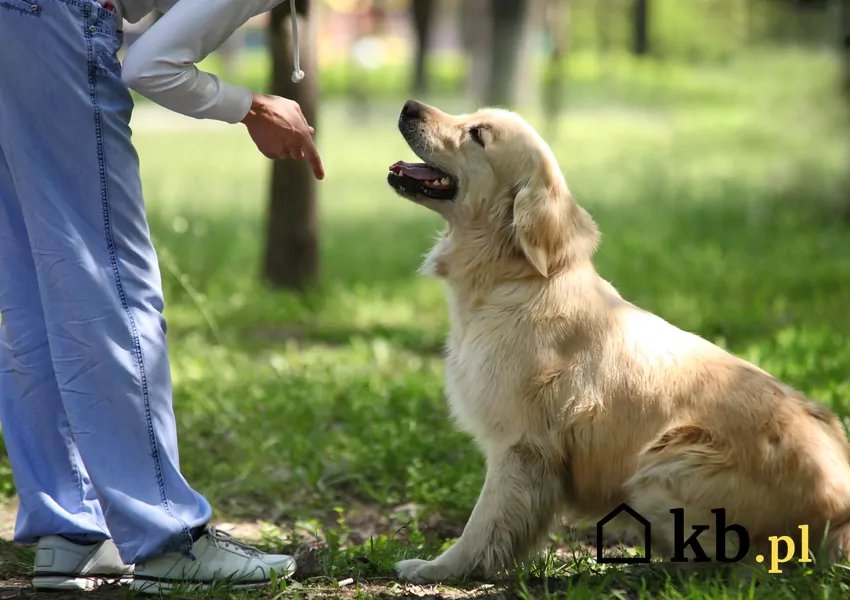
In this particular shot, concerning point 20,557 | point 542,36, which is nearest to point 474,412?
point 20,557

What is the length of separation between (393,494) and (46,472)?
1591mm

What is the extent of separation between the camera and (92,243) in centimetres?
294

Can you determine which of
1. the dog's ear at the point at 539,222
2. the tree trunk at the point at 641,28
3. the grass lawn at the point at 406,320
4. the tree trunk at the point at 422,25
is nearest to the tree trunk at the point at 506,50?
the grass lawn at the point at 406,320

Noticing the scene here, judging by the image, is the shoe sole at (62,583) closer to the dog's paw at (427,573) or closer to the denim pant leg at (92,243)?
the denim pant leg at (92,243)

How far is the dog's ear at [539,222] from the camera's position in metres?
3.38

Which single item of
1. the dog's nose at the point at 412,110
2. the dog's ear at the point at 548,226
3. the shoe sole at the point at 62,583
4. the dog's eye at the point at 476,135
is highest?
the dog's nose at the point at 412,110

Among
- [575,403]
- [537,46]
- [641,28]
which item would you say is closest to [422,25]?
[537,46]

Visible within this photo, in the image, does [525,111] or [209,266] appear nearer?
[209,266]

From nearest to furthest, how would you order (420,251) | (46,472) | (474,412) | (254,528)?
(46,472), (474,412), (254,528), (420,251)

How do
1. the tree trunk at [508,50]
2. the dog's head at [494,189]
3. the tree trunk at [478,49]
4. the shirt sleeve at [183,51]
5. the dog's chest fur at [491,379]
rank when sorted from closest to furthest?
1. the shirt sleeve at [183,51]
2. the dog's chest fur at [491,379]
3. the dog's head at [494,189]
4. the tree trunk at [508,50]
5. the tree trunk at [478,49]

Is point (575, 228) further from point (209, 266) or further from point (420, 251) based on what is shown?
point (420, 251)

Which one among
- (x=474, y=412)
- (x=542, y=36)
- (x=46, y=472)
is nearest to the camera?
(x=46, y=472)

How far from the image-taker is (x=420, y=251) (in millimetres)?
9656

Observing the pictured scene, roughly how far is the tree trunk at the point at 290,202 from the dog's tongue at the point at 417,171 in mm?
3843
